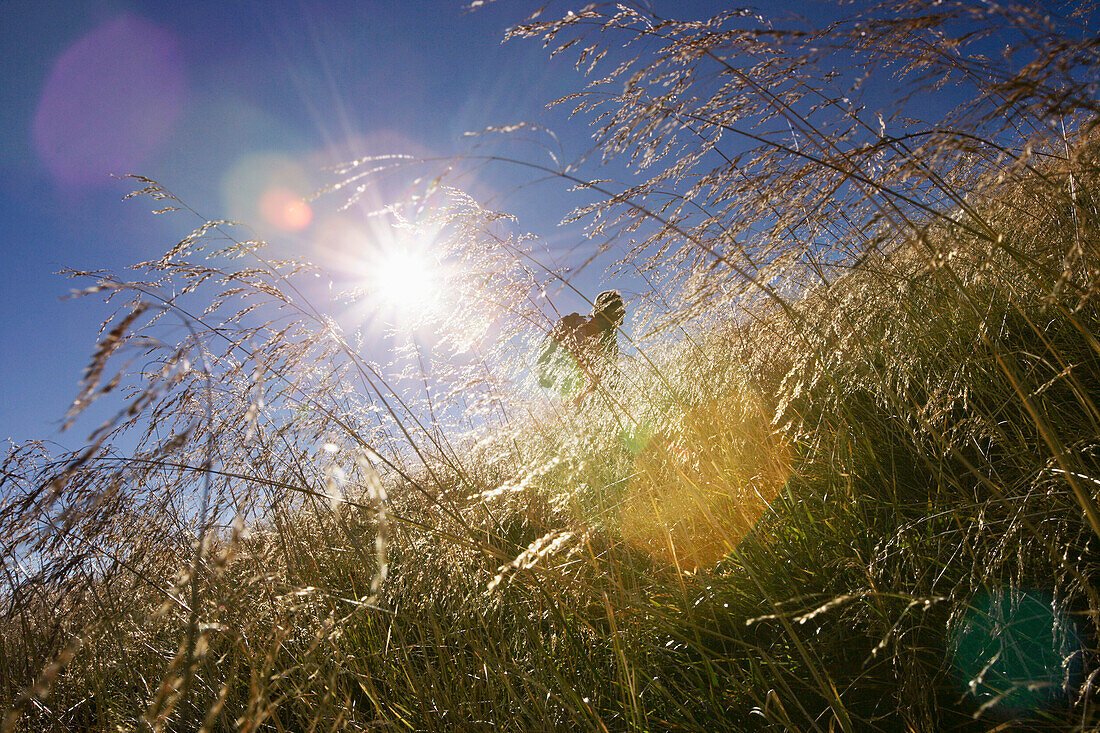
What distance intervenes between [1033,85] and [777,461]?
1147 mm

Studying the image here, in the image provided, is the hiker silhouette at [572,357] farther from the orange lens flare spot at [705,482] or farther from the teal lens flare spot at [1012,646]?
the teal lens flare spot at [1012,646]

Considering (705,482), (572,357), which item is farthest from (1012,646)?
(572,357)

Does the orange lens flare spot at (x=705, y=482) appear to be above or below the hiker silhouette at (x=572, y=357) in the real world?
below

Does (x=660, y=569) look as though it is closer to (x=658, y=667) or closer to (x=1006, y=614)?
(x=658, y=667)

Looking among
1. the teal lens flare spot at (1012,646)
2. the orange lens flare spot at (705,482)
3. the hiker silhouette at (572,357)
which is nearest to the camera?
the teal lens flare spot at (1012,646)

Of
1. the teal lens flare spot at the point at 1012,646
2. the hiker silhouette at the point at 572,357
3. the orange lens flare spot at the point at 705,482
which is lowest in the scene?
the teal lens flare spot at the point at 1012,646

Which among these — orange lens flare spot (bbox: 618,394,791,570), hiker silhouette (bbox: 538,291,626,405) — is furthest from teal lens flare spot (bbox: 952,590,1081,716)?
hiker silhouette (bbox: 538,291,626,405)

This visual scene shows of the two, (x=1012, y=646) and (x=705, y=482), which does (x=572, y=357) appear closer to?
(x=705, y=482)

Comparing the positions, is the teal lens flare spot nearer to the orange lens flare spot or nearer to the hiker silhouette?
the orange lens flare spot

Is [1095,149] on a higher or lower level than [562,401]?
lower

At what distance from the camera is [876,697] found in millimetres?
1143

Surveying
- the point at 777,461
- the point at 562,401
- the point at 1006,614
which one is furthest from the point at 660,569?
the point at 562,401

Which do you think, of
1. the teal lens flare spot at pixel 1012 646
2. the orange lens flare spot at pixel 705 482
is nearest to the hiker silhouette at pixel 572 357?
the orange lens flare spot at pixel 705 482

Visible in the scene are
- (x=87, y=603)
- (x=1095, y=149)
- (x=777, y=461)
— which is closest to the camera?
(x=1095, y=149)
